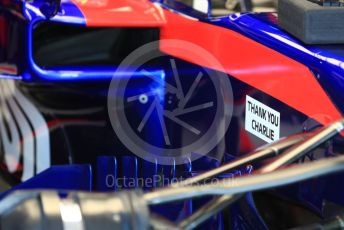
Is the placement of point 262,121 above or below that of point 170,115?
above

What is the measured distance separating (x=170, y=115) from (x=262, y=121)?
1.37ft

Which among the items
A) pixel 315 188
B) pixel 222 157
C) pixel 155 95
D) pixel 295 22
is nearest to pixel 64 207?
pixel 315 188

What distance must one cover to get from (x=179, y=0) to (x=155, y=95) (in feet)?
0.79

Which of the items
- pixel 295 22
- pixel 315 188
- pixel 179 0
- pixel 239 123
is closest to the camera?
pixel 315 188

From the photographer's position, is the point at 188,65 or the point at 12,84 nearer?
the point at 188,65

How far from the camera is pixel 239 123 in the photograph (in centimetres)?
179

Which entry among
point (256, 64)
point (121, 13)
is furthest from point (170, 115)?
point (256, 64)

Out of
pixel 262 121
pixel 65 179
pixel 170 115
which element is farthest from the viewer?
pixel 170 115

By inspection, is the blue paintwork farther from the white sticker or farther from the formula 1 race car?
the white sticker

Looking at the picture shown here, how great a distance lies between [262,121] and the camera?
1.70m

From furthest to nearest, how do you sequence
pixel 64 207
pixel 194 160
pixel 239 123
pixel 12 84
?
pixel 12 84
pixel 194 160
pixel 239 123
pixel 64 207

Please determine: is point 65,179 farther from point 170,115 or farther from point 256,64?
point 256,64

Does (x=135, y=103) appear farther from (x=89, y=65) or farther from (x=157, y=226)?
(x=157, y=226)

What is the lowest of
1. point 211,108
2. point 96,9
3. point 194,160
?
point 194,160
